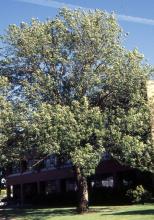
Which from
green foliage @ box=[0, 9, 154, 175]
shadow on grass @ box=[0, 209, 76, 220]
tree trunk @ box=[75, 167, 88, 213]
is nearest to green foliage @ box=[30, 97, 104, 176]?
green foliage @ box=[0, 9, 154, 175]

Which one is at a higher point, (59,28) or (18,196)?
(59,28)

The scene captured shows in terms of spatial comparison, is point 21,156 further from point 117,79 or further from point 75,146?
point 117,79

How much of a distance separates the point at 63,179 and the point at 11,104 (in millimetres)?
28759

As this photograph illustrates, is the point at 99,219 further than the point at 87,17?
No

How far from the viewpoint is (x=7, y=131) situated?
1268 inches

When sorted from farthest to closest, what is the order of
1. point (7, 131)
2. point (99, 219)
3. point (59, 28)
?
point (59, 28) → point (7, 131) → point (99, 219)

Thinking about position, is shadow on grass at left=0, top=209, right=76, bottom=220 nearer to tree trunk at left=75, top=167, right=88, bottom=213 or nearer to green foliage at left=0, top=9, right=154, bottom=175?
tree trunk at left=75, top=167, right=88, bottom=213

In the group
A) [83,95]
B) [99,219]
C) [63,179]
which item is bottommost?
[99,219]

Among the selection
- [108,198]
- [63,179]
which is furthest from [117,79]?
[63,179]

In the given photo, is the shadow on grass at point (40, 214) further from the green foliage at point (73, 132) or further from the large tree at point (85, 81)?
the green foliage at point (73, 132)

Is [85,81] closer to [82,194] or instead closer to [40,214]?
[82,194]

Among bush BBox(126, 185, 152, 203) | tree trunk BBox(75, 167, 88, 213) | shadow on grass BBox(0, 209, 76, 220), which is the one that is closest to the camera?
bush BBox(126, 185, 152, 203)

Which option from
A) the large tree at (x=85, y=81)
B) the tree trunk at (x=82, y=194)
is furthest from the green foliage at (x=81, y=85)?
the tree trunk at (x=82, y=194)

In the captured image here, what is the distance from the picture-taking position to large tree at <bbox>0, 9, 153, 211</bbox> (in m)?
31.3
